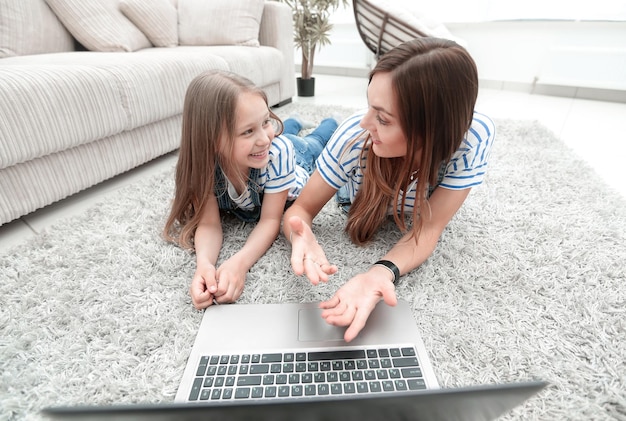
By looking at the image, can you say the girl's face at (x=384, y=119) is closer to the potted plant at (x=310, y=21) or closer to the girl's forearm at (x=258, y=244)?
the girl's forearm at (x=258, y=244)

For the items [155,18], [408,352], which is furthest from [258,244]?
[155,18]

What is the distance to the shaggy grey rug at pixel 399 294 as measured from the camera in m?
0.62

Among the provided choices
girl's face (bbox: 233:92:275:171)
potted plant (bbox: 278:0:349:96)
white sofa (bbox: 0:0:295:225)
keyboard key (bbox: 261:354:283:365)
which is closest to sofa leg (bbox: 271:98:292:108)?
white sofa (bbox: 0:0:295:225)

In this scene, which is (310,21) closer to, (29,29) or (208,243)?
(29,29)

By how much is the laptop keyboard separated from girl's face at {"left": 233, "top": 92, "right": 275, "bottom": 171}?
48cm

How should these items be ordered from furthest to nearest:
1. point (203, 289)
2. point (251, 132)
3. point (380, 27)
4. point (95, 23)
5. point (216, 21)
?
point (380, 27) < point (216, 21) < point (95, 23) < point (251, 132) < point (203, 289)

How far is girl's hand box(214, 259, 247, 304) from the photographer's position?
2.52ft

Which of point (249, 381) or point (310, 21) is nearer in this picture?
point (249, 381)

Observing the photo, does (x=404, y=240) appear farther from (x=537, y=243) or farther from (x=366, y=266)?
(x=537, y=243)

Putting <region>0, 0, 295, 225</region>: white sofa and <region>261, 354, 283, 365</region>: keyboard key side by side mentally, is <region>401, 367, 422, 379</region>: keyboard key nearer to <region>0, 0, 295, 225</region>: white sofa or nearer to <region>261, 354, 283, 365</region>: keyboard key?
<region>261, 354, 283, 365</region>: keyboard key

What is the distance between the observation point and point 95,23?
68.4 inches

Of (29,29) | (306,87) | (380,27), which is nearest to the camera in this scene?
(29,29)

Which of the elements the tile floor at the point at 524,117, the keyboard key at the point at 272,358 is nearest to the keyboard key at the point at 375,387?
the keyboard key at the point at 272,358

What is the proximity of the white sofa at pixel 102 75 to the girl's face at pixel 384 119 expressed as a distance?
3.19 ft
